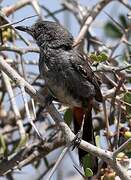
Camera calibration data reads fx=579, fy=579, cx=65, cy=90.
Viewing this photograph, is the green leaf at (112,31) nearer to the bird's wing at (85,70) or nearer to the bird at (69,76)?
the bird at (69,76)

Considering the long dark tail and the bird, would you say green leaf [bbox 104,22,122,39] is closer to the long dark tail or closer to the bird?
the bird

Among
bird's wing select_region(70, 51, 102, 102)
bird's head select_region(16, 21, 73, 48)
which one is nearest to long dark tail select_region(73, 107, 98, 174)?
bird's wing select_region(70, 51, 102, 102)

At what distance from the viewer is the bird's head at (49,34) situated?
4.37 meters

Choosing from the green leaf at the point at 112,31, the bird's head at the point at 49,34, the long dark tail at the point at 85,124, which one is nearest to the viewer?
the long dark tail at the point at 85,124

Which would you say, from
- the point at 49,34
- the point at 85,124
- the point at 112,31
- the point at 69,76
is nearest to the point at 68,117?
the point at 85,124

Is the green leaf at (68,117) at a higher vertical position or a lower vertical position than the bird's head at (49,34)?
lower

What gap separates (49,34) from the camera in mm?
4477

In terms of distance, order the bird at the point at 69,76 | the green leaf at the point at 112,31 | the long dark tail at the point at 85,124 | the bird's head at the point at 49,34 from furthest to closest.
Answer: the green leaf at the point at 112,31 < the bird's head at the point at 49,34 < the long dark tail at the point at 85,124 < the bird at the point at 69,76

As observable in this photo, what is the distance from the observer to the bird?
13.5 ft

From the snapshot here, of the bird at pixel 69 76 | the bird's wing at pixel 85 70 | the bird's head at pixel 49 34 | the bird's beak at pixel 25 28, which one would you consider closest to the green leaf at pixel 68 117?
the bird at pixel 69 76

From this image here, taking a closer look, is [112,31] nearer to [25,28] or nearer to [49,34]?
[49,34]

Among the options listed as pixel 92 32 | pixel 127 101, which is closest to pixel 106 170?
pixel 127 101

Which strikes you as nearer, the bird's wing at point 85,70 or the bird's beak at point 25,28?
the bird's wing at point 85,70

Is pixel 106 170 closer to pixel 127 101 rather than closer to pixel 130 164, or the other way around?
pixel 130 164
